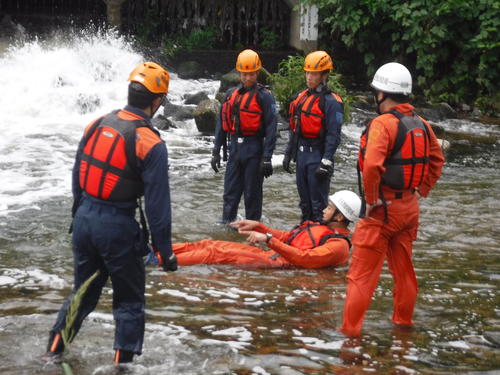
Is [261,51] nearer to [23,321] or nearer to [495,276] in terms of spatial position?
[495,276]

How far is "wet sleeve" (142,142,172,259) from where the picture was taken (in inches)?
180

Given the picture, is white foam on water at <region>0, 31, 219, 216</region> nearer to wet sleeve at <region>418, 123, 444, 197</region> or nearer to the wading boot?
the wading boot

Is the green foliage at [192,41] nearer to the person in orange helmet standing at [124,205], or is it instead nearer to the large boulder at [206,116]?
the large boulder at [206,116]

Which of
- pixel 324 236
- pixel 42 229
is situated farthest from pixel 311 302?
pixel 42 229

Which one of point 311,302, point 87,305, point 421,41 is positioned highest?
point 421,41

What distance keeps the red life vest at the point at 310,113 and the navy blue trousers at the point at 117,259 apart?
397 centimetres

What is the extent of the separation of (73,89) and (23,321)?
12.2m

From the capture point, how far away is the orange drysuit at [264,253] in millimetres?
7152

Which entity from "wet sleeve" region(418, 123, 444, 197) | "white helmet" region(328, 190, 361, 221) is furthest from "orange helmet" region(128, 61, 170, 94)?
"white helmet" region(328, 190, 361, 221)

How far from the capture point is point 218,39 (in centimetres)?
2170

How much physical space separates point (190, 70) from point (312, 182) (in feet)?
39.2

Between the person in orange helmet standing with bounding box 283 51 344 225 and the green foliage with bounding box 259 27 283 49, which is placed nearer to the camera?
the person in orange helmet standing with bounding box 283 51 344 225

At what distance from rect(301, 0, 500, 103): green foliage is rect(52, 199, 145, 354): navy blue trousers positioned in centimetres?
1365

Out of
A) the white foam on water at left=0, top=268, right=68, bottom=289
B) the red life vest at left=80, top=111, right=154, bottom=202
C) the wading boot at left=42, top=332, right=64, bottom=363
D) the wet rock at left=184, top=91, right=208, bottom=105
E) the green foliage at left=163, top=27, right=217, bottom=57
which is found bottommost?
the white foam on water at left=0, top=268, right=68, bottom=289
